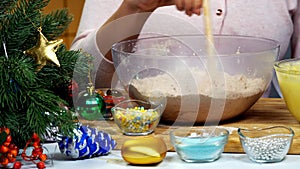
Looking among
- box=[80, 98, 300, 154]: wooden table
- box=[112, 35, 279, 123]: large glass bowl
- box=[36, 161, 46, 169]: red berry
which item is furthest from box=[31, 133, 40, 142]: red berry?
box=[112, 35, 279, 123]: large glass bowl

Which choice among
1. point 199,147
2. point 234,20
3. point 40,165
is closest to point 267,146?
point 199,147

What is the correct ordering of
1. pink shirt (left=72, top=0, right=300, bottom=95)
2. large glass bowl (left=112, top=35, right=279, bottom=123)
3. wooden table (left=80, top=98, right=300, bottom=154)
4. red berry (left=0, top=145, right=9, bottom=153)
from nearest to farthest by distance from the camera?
1. red berry (left=0, top=145, right=9, bottom=153)
2. wooden table (left=80, top=98, right=300, bottom=154)
3. large glass bowl (left=112, top=35, right=279, bottom=123)
4. pink shirt (left=72, top=0, right=300, bottom=95)

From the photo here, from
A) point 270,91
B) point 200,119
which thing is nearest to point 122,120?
point 200,119

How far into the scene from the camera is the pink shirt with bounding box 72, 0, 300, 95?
1.65 metres

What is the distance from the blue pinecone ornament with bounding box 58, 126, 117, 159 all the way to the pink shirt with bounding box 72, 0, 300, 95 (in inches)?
24.9

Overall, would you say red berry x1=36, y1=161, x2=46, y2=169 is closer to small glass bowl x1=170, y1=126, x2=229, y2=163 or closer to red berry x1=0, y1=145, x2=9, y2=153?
red berry x1=0, y1=145, x2=9, y2=153

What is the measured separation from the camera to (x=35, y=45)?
1016 mm

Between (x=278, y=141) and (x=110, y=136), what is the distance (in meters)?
0.28

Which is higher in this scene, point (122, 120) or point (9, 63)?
point (9, 63)

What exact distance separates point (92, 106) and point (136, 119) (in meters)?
0.12

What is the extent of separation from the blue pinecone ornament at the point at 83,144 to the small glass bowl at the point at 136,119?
82 mm

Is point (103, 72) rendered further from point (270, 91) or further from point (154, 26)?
point (270, 91)

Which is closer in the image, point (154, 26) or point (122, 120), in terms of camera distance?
point (122, 120)

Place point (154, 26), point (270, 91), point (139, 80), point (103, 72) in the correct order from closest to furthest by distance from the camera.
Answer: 1. point (139, 80)
2. point (103, 72)
3. point (154, 26)
4. point (270, 91)
